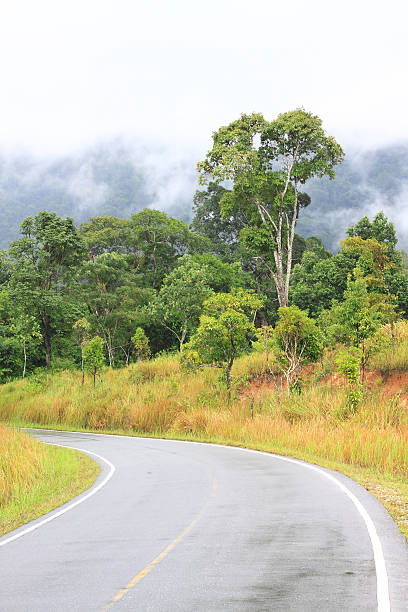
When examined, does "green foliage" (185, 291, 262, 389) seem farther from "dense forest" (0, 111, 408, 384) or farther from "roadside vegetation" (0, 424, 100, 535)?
"roadside vegetation" (0, 424, 100, 535)

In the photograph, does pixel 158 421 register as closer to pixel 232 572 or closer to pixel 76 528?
pixel 76 528

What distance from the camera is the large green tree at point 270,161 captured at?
37812mm

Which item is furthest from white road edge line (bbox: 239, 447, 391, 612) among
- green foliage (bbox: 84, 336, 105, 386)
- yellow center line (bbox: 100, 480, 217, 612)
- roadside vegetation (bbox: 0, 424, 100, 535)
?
green foliage (bbox: 84, 336, 105, 386)

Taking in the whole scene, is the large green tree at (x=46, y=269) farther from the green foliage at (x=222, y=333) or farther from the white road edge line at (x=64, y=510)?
the white road edge line at (x=64, y=510)

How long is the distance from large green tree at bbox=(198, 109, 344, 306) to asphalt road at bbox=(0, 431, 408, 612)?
2846 cm

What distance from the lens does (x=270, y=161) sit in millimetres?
39844

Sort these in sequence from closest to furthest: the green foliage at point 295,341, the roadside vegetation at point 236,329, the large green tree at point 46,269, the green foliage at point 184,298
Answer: the roadside vegetation at point 236,329 → the green foliage at point 295,341 → the large green tree at point 46,269 → the green foliage at point 184,298

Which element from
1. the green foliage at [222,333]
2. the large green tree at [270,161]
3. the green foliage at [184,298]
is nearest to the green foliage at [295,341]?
the green foliage at [222,333]

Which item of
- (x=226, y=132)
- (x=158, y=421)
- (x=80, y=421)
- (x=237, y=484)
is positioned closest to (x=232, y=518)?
(x=237, y=484)

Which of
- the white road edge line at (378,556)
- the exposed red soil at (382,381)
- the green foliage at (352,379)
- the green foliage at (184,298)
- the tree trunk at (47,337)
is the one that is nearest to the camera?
the white road edge line at (378,556)

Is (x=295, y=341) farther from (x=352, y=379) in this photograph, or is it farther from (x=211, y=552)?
(x=211, y=552)

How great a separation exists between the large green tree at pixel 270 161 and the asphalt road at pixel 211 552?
2846 centimetres

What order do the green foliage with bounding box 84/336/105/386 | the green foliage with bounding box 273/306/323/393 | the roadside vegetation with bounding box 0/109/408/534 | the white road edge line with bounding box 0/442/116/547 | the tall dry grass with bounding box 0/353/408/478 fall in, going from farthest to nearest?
the green foliage with bounding box 84/336/105/386, the green foliage with bounding box 273/306/323/393, the roadside vegetation with bounding box 0/109/408/534, the tall dry grass with bounding box 0/353/408/478, the white road edge line with bounding box 0/442/116/547

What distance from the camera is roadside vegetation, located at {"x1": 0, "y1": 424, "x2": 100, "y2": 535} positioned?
1082 centimetres
